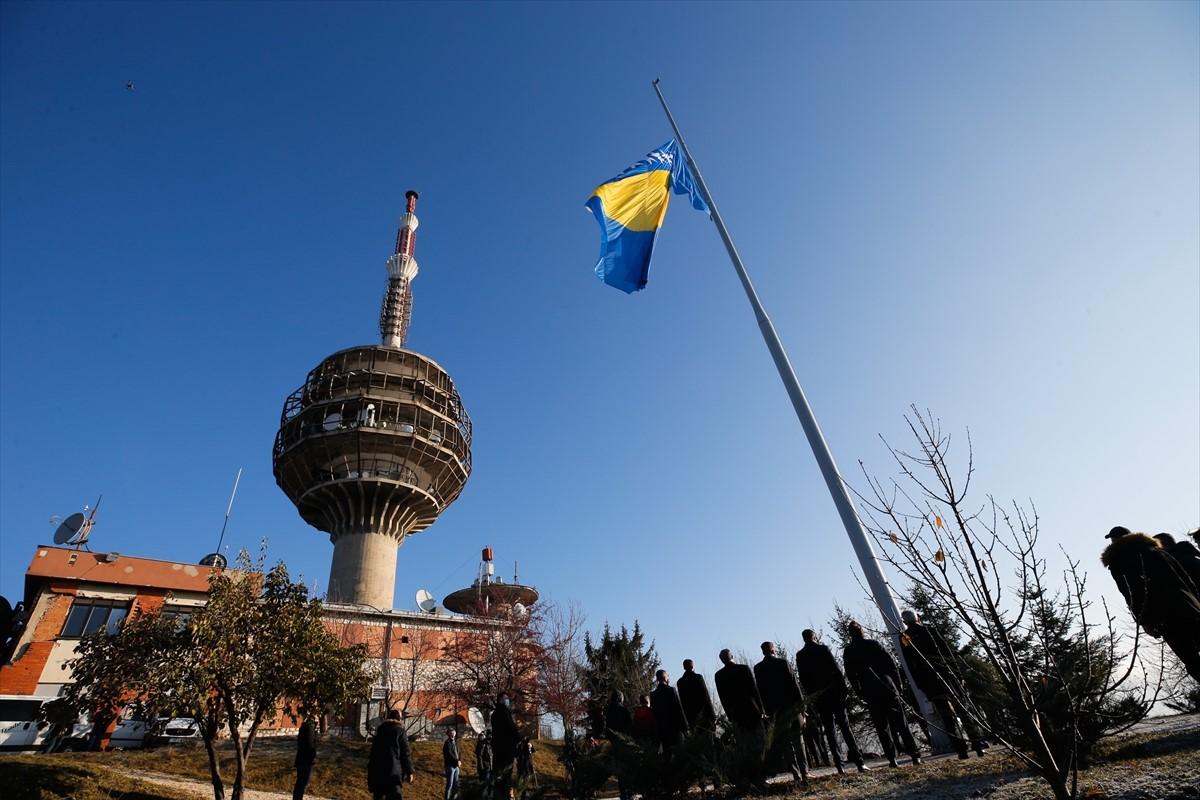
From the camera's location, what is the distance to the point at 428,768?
19750 millimetres

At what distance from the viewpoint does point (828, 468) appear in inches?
370

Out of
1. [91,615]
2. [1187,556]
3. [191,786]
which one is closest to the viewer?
[1187,556]

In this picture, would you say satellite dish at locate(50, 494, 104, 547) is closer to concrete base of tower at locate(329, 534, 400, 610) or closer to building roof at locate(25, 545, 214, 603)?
building roof at locate(25, 545, 214, 603)

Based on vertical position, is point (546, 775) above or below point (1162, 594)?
below

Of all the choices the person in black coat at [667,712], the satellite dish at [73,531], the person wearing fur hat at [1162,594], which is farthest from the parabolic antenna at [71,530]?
the person wearing fur hat at [1162,594]

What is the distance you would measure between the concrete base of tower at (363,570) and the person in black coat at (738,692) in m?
28.7

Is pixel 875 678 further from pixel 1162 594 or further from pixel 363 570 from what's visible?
pixel 363 570

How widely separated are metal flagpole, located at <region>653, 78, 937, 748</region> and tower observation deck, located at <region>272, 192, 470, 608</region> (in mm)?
26345

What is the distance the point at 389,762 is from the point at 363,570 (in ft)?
90.4

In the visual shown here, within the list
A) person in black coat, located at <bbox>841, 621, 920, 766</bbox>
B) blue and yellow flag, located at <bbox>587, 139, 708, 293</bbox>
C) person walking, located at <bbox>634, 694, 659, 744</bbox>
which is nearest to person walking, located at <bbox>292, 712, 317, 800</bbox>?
person walking, located at <bbox>634, 694, 659, 744</bbox>

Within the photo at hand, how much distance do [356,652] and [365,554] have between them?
21.0 metres

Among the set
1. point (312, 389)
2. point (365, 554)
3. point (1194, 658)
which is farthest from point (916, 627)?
point (312, 389)

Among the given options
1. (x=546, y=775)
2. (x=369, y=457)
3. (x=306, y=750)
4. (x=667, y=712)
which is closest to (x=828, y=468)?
(x=667, y=712)

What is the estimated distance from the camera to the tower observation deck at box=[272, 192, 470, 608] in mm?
34062
